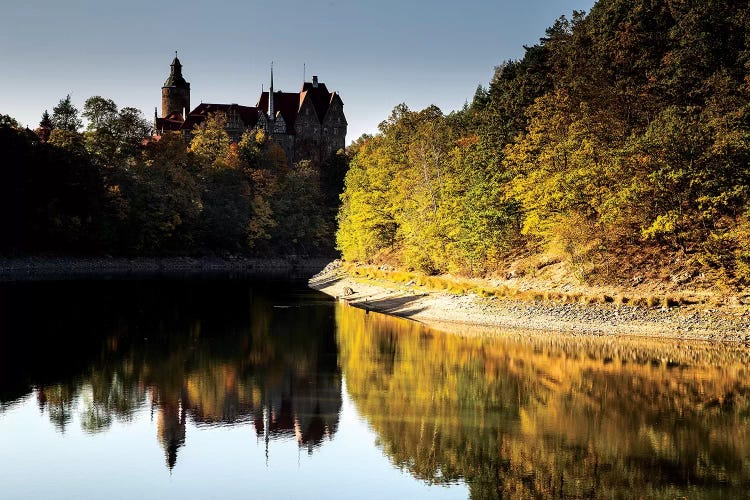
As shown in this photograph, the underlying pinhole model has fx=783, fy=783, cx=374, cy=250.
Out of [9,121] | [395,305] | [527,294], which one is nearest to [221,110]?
[9,121]

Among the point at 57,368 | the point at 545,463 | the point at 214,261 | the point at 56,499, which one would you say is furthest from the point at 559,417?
the point at 214,261

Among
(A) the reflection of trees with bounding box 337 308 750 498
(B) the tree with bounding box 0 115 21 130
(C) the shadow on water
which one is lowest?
(A) the reflection of trees with bounding box 337 308 750 498

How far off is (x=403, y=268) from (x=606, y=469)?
1941 inches

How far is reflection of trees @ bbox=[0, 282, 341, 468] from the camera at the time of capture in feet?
77.7

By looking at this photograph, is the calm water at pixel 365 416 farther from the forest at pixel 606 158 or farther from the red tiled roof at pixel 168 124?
the red tiled roof at pixel 168 124

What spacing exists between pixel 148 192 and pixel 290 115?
54.3 metres

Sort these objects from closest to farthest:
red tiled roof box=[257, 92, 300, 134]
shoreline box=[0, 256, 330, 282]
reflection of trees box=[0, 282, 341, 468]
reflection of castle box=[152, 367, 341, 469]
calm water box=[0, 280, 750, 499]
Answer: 1. calm water box=[0, 280, 750, 499]
2. reflection of castle box=[152, 367, 341, 469]
3. reflection of trees box=[0, 282, 341, 468]
4. shoreline box=[0, 256, 330, 282]
5. red tiled roof box=[257, 92, 300, 134]

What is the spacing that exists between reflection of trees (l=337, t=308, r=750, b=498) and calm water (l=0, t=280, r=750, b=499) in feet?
0.26

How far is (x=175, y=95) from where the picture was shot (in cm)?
14950

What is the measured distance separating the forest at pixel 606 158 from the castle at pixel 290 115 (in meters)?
87.2

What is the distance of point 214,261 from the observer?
112 metres

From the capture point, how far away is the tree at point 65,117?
101m

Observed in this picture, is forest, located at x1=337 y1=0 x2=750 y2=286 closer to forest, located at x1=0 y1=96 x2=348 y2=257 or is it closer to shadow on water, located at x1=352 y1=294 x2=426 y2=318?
shadow on water, located at x1=352 y1=294 x2=426 y2=318

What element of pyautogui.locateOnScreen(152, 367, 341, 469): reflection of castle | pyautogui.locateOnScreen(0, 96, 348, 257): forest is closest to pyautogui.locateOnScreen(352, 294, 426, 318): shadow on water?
pyautogui.locateOnScreen(152, 367, 341, 469): reflection of castle
